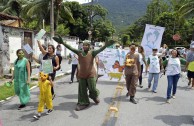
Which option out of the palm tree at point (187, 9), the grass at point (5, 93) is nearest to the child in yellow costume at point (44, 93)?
the grass at point (5, 93)

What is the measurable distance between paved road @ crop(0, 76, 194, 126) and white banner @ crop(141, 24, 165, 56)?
6.54ft

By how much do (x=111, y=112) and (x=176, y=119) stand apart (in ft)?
5.31

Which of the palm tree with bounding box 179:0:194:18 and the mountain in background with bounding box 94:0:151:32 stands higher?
the mountain in background with bounding box 94:0:151:32

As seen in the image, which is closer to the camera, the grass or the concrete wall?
the grass

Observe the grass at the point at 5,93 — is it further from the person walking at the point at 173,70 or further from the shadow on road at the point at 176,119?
the person walking at the point at 173,70

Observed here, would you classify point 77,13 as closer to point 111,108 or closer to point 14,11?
point 14,11

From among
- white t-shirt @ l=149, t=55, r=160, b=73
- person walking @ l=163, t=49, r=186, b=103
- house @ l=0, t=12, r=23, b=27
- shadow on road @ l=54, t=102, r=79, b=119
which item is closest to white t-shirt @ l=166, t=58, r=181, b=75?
person walking @ l=163, t=49, r=186, b=103

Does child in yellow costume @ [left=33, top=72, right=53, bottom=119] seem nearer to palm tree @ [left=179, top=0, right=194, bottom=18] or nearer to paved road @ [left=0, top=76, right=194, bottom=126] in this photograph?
paved road @ [left=0, top=76, right=194, bottom=126]

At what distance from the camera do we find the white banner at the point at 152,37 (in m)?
11.3

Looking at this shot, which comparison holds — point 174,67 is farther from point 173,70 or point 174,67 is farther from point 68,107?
point 68,107

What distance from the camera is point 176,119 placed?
7.14m

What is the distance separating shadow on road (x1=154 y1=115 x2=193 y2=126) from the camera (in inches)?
268

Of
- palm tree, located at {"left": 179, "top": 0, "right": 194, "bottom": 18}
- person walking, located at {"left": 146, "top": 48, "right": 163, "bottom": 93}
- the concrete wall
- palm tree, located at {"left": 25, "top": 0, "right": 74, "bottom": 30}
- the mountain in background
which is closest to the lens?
person walking, located at {"left": 146, "top": 48, "right": 163, "bottom": 93}

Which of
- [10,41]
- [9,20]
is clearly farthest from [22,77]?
[9,20]
